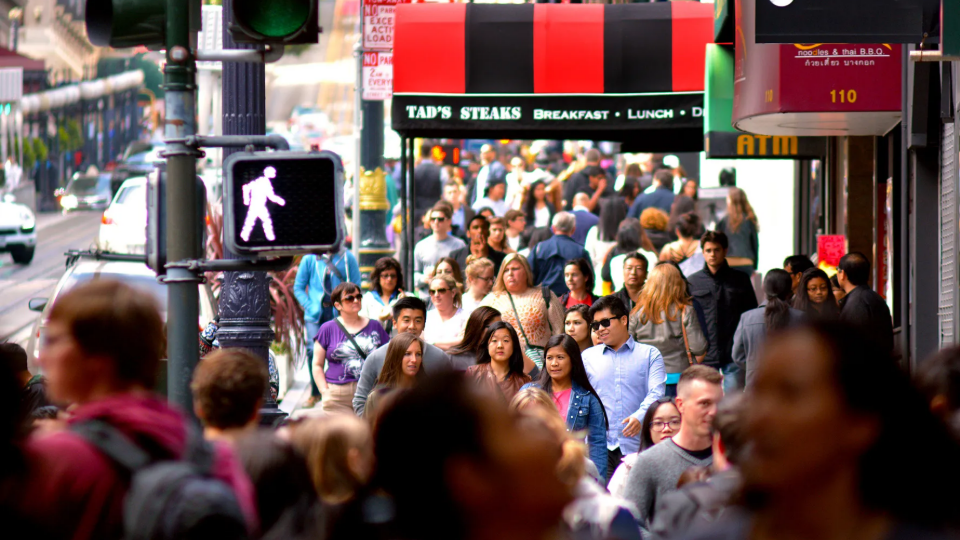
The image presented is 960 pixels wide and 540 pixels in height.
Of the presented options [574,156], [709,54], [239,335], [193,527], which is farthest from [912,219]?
[574,156]

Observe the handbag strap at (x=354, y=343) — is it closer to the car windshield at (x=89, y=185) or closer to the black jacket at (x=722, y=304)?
the black jacket at (x=722, y=304)

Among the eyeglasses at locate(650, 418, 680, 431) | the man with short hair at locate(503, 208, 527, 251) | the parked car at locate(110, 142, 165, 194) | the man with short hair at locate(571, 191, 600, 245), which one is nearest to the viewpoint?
the eyeglasses at locate(650, 418, 680, 431)

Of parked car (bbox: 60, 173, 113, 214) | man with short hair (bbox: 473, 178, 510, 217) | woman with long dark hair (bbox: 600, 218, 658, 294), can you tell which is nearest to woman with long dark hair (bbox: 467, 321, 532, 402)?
woman with long dark hair (bbox: 600, 218, 658, 294)

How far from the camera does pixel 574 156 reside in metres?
35.4

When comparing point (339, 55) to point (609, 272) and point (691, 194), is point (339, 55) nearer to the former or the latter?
point (691, 194)

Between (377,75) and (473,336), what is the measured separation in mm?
8975

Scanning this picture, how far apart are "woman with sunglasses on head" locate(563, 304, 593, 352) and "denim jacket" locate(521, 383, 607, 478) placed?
170 cm

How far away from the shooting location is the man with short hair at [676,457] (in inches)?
241

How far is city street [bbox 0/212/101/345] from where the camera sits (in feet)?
79.7

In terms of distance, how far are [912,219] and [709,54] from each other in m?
3.73

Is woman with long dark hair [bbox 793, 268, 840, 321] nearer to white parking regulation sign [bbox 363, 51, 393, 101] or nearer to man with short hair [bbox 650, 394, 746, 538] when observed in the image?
man with short hair [bbox 650, 394, 746, 538]

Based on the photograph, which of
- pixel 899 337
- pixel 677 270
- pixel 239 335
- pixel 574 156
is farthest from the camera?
pixel 574 156

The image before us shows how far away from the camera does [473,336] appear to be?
10523 mm

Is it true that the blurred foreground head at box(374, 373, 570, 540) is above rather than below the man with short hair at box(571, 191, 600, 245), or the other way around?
below
